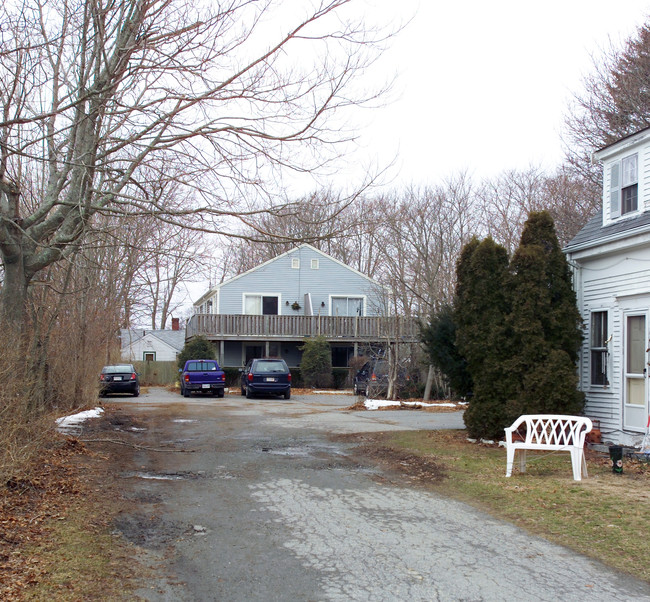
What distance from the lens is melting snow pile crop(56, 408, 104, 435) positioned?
14032 mm

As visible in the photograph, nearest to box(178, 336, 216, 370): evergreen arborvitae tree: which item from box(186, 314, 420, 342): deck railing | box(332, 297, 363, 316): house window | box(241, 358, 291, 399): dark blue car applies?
box(186, 314, 420, 342): deck railing

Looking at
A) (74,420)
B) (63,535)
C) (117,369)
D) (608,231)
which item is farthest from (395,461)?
(117,369)

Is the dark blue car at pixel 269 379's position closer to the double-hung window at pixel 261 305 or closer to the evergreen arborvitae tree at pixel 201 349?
the evergreen arborvitae tree at pixel 201 349

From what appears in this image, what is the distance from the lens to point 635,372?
482 inches

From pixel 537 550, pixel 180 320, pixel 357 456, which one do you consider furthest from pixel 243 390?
pixel 180 320

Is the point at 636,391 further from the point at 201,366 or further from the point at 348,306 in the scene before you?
the point at 348,306

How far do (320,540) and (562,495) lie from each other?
11.7 ft

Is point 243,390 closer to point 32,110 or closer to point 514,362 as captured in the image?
point 514,362

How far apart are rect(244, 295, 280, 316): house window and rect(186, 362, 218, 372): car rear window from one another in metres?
8.59

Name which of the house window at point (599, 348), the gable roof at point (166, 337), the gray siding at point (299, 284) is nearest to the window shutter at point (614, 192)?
the house window at point (599, 348)

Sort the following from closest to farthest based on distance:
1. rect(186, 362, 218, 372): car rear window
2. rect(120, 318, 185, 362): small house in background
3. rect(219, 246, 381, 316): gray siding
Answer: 1. rect(186, 362, 218, 372): car rear window
2. rect(219, 246, 381, 316): gray siding
3. rect(120, 318, 185, 362): small house in background

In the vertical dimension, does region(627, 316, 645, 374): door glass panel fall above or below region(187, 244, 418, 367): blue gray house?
below

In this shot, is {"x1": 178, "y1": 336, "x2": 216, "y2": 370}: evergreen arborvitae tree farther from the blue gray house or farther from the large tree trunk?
the large tree trunk

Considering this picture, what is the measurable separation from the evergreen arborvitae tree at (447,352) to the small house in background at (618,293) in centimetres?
236
